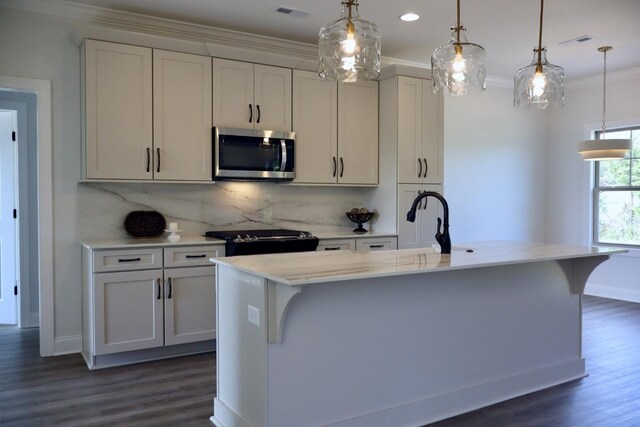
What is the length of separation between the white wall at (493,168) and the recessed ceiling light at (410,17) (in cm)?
189

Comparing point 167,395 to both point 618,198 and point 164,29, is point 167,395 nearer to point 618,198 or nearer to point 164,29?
point 164,29

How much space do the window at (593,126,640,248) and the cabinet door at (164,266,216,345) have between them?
5069 mm

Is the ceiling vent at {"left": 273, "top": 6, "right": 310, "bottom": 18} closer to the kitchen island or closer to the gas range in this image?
the gas range

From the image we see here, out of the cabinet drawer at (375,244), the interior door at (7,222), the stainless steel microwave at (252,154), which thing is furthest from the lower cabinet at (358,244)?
the interior door at (7,222)

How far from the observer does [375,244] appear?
4793mm

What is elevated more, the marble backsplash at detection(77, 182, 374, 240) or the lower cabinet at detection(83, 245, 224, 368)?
the marble backsplash at detection(77, 182, 374, 240)

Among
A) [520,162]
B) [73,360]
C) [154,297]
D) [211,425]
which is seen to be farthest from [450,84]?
[520,162]

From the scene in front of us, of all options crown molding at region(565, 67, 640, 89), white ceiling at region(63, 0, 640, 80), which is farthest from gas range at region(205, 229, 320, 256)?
crown molding at region(565, 67, 640, 89)

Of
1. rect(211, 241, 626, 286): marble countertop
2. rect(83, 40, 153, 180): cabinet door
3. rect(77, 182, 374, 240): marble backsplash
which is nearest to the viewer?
rect(211, 241, 626, 286): marble countertop

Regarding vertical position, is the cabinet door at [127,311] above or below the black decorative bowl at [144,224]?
below

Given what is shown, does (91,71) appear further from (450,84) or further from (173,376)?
(450,84)

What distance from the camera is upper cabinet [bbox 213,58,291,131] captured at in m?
4.30

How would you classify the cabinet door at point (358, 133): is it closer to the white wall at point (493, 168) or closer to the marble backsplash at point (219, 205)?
the marble backsplash at point (219, 205)

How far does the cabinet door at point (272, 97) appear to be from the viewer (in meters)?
4.47
